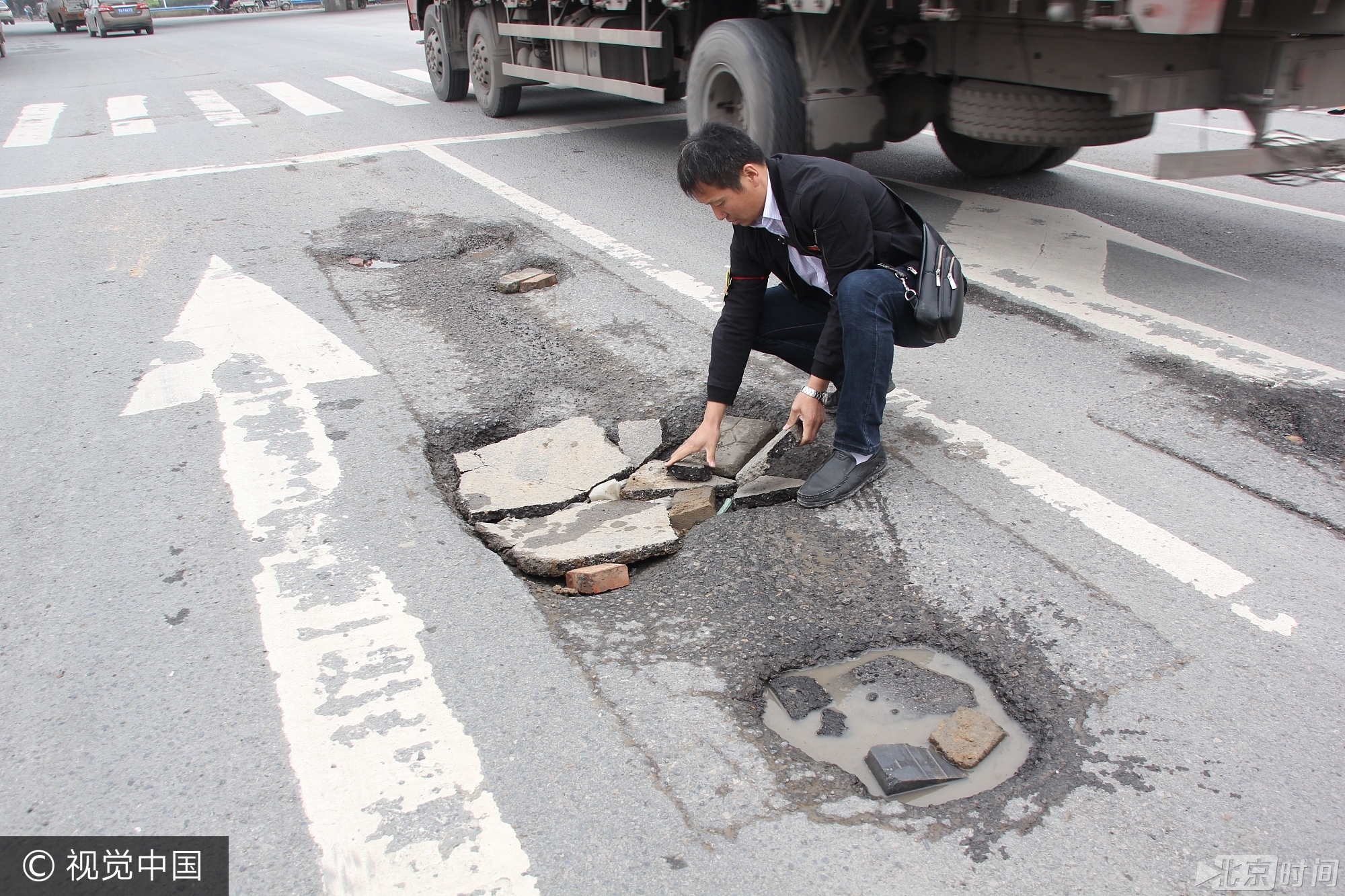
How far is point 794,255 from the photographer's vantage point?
124 inches

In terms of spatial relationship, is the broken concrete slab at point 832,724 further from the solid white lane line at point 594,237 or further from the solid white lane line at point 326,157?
the solid white lane line at point 326,157

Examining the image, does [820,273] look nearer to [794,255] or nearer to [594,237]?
[794,255]

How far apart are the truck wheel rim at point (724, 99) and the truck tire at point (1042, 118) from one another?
1.67 meters

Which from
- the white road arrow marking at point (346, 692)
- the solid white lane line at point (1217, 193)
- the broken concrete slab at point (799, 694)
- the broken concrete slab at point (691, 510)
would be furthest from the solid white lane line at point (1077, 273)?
the white road arrow marking at point (346, 692)

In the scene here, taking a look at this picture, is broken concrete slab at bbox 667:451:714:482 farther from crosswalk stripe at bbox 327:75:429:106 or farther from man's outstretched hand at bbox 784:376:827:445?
crosswalk stripe at bbox 327:75:429:106

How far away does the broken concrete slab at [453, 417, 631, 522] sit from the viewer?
308cm

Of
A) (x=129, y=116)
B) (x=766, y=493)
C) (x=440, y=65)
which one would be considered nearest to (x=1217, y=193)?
(x=766, y=493)

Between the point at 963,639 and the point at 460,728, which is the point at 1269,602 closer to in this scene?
the point at 963,639

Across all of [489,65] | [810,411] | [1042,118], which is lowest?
[810,411]

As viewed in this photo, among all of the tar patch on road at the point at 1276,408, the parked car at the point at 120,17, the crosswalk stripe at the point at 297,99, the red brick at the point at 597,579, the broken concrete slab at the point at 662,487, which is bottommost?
the red brick at the point at 597,579

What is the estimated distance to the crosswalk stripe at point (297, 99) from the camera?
10.8 m

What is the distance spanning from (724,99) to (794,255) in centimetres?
389

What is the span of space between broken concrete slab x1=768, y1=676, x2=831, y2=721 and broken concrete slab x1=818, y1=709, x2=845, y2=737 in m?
0.03

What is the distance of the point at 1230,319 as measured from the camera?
4.36 metres
